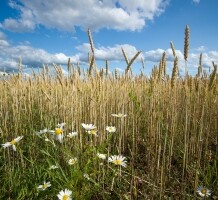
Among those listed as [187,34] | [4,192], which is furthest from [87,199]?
[187,34]

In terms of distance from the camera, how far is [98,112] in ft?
8.78

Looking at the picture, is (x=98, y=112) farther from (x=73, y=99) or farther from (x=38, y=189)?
(x=38, y=189)

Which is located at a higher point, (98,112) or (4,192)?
(98,112)

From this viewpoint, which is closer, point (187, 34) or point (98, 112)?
point (187, 34)

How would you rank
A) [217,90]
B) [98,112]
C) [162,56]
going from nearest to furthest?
[162,56] < [98,112] < [217,90]

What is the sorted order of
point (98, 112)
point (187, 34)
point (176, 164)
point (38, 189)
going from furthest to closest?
point (98, 112) < point (176, 164) < point (38, 189) < point (187, 34)

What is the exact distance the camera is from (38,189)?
5.82 ft

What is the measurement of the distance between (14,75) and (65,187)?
235 cm

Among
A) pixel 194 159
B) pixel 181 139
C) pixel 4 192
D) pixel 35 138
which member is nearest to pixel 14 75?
pixel 35 138

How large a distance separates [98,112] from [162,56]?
858 millimetres

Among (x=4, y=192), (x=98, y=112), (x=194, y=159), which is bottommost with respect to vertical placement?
(x=4, y=192)

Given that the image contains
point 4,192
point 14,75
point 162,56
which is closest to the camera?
point 4,192

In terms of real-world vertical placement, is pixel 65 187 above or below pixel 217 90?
below

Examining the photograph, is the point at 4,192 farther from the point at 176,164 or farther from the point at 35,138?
the point at 176,164
